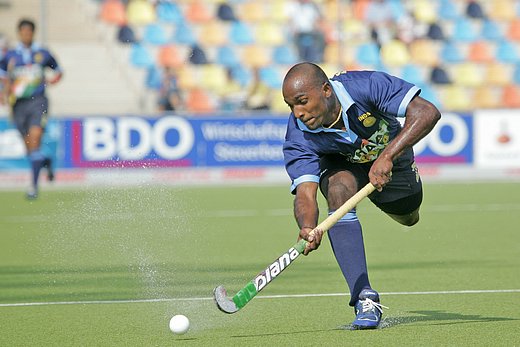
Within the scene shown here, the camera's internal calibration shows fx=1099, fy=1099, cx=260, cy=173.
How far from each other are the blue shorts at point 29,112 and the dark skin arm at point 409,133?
31.1ft

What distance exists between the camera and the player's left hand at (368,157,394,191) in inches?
214

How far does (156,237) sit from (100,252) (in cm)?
199

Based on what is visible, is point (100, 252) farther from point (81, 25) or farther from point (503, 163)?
point (81, 25)

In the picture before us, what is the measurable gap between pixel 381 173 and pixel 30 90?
32.2ft

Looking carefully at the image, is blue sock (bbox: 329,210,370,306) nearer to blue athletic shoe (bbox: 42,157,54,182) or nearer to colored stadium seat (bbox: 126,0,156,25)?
blue athletic shoe (bbox: 42,157,54,182)

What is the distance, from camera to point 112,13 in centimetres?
2052

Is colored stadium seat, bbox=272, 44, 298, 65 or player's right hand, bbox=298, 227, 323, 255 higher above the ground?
colored stadium seat, bbox=272, 44, 298, 65

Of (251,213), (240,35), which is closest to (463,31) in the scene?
(240,35)

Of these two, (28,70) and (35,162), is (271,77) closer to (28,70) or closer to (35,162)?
(28,70)

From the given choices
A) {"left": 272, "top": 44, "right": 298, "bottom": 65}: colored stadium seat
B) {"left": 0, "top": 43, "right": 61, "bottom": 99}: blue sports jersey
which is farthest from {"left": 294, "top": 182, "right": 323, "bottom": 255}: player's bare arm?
{"left": 272, "top": 44, "right": 298, "bottom": 65}: colored stadium seat

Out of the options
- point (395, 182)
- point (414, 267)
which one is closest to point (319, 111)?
point (395, 182)

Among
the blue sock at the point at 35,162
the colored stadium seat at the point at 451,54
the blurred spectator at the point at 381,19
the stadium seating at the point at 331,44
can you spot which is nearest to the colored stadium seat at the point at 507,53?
the stadium seating at the point at 331,44

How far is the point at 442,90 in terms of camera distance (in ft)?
69.9

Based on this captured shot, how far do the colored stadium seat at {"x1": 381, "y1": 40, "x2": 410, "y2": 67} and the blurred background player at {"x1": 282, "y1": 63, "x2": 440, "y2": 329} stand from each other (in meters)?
15.3
